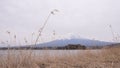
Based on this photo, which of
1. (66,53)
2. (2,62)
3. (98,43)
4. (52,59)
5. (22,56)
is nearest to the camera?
(2,62)

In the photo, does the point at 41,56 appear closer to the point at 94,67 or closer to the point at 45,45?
the point at 45,45

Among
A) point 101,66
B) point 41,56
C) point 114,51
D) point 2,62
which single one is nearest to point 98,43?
point 114,51

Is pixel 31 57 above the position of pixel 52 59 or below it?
above

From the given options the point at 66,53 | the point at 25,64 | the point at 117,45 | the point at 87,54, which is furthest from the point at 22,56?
the point at 117,45

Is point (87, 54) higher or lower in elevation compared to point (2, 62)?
lower

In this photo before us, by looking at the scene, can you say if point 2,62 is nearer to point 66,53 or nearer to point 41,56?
point 41,56

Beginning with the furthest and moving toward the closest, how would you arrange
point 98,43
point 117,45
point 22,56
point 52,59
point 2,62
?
point 98,43, point 117,45, point 52,59, point 22,56, point 2,62

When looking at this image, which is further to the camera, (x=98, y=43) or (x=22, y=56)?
(x=98, y=43)

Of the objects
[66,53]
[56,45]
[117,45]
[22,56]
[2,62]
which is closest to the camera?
[2,62]

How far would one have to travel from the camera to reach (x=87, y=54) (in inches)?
290

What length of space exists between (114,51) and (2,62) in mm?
4036

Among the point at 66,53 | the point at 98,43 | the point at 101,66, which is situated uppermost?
the point at 101,66

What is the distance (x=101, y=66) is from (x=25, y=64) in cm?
144

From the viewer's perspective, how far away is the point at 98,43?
31.1ft
